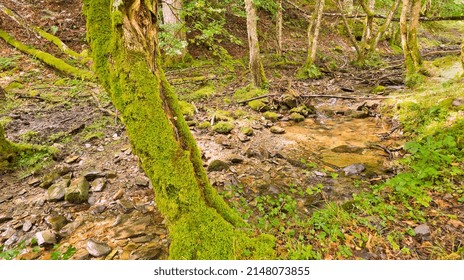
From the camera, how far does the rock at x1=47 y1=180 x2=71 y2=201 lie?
12.0ft

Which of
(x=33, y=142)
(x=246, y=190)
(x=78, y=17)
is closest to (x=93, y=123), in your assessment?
(x=33, y=142)

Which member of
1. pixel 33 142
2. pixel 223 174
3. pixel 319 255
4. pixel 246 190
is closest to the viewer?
pixel 319 255

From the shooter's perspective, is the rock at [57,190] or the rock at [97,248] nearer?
the rock at [97,248]

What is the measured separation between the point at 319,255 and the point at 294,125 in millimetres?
4269

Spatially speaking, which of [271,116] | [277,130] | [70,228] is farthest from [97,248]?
[271,116]

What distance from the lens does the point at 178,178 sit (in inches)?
94.8

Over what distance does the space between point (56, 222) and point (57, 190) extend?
0.74 m

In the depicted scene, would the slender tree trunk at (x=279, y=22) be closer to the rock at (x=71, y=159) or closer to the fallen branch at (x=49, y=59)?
the fallen branch at (x=49, y=59)

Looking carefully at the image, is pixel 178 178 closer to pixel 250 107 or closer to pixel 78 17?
pixel 250 107

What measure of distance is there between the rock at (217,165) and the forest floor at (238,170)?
0.02 metres

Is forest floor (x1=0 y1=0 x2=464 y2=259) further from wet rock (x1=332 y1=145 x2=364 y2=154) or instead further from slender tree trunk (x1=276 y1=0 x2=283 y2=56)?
slender tree trunk (x1=276 y1=0 x2=283 y2=56)

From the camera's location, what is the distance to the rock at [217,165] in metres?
4.42

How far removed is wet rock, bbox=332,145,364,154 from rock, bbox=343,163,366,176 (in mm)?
632

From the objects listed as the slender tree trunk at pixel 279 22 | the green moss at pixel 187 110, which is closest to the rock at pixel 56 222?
the green moss at pixel 187 110
